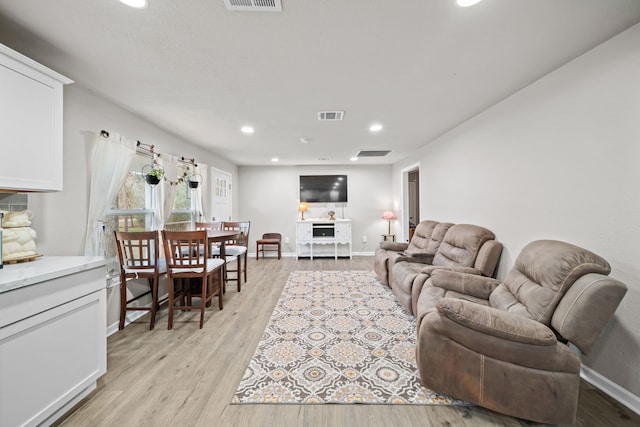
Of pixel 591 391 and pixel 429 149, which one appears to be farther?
pixel 429 149

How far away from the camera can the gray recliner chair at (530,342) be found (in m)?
1.37

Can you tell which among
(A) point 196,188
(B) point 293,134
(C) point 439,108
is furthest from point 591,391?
(A) point 196,188

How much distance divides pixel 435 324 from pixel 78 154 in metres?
3.26

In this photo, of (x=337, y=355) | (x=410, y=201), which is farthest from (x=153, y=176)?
(x=410, y=201)

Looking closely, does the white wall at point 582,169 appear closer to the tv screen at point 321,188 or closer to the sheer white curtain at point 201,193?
the tv screen at point 321,188

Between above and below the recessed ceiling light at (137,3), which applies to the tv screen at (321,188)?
below

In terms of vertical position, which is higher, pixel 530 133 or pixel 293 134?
pixel 293 134

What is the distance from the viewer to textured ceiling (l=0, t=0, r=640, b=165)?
4.61 ft

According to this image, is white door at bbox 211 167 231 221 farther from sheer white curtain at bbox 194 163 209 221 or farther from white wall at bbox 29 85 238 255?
white wall at bbox 29 85 238 255

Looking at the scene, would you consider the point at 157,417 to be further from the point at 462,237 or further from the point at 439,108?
the point at 439,108

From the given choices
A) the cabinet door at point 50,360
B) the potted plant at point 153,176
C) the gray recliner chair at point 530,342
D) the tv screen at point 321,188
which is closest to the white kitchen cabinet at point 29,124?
the cabinet door at point 50,360

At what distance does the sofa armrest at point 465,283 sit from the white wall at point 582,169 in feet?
1.67

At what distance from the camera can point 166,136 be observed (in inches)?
137

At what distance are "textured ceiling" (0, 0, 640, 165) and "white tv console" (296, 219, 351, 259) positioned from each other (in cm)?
354
